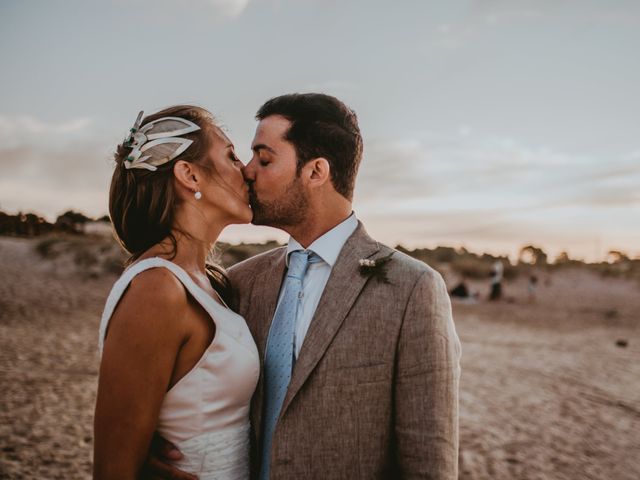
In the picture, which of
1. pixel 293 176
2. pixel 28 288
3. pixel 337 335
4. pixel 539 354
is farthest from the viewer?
pixel 28 288

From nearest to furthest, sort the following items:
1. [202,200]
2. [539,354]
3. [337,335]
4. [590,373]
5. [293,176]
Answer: [337,335] < [202,200] < [293,176] < [590,373] < [539,354]

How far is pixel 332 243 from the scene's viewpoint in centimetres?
256

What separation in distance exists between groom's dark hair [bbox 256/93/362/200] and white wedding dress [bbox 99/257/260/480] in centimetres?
103

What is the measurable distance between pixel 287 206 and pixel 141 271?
0.97 meters

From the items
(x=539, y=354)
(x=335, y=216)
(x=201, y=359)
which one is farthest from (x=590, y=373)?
(x=201, y=359)

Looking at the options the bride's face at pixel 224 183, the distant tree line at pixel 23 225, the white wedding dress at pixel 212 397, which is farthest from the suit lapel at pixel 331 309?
the distant tree line at pixel 23 225

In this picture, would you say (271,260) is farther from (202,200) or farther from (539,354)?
(539,354)

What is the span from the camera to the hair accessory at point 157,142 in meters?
2.39

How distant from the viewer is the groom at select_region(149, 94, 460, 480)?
2.05m

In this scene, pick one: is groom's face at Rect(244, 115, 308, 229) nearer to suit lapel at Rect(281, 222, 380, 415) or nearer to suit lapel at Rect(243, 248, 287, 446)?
suit lapel at Rect(243, 248, 287, 446)

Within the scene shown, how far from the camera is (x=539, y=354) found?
1223 cm

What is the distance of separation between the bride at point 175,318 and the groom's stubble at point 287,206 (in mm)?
99

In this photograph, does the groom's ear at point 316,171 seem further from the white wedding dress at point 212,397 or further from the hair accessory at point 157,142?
the white wedding dress at point 212,397

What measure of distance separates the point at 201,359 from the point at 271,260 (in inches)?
35.9
